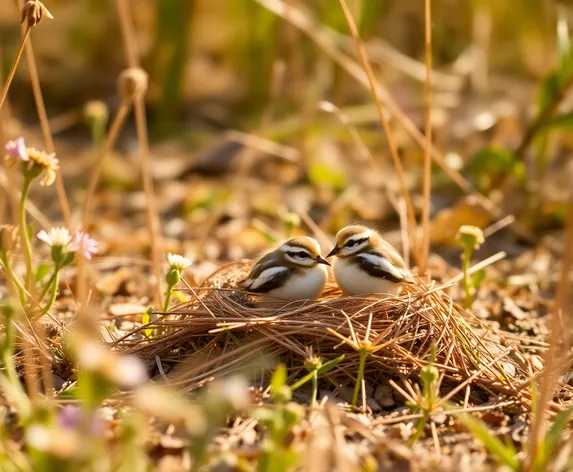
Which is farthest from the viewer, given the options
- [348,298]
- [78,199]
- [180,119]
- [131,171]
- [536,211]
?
[180,119]

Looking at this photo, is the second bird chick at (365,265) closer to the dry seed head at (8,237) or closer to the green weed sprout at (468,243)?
the green weed sprout at (468,243)

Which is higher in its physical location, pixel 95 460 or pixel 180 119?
pixel 95 460

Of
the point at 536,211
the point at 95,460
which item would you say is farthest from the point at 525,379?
the point at 536,211

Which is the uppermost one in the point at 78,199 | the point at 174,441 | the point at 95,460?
the point at 95,460

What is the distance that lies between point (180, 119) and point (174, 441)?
547cm

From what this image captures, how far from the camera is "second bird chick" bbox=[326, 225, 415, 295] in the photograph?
3.27 meters

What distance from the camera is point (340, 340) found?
120 inches

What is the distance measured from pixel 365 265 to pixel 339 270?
13cm

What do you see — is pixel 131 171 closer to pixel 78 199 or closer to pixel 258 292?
pixel 78 199

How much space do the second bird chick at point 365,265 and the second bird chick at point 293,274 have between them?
82 millimetres

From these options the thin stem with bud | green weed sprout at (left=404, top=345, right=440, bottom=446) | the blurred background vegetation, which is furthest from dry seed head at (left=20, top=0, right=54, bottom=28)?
the blurred background vegetation

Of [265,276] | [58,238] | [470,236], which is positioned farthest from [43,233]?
→ [470,236]

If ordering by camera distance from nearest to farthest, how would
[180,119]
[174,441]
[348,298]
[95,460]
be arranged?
[95,460], [174,441], [348,298], [180,119]

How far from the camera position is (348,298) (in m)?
3.25
